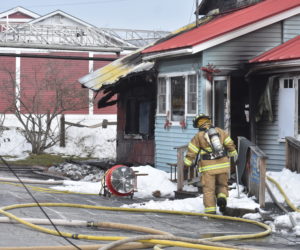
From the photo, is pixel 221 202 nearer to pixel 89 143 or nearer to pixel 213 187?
pixel 213 187

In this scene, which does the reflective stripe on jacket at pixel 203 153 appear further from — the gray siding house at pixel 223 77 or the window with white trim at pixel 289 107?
the gray siding house at pixel 223 77

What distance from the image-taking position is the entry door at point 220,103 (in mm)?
18531

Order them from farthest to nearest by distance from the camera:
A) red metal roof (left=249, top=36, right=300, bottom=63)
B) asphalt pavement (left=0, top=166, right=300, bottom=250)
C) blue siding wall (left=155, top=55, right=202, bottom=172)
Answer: blue siding wall (left=155, top=55, right=202, bottom=172)
red metal roof (left=249, top=36, right=300, bottom=63)
asphalt pavement (left=0, top=166, right=300, bottom=250)

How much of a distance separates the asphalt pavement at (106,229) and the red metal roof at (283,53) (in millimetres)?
4647

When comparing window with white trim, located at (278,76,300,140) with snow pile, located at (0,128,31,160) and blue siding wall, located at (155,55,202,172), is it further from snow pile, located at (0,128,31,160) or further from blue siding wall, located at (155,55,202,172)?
snow pile, located at (0,128,31,160)

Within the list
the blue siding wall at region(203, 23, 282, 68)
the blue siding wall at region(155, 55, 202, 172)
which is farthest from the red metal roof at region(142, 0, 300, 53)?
the blue siding wall at region(155, 55, 202, 172)

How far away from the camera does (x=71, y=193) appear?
16031mm

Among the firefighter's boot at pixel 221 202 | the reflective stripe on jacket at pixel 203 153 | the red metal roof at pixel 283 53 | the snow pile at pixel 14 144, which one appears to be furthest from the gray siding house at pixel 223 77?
the snow pile at pixel 14 144

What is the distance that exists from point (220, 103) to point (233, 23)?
2.13 meters

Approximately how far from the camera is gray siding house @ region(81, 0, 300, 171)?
18.0 metres

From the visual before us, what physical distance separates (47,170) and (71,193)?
6.19 meters

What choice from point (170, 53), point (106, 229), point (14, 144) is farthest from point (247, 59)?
point (14, 144)

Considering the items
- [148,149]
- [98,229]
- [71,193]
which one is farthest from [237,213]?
[148,149]

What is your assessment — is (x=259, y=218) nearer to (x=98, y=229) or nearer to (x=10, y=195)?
(x=98, y=229)
